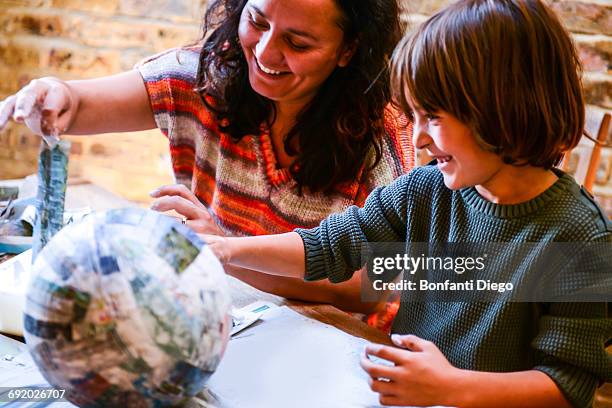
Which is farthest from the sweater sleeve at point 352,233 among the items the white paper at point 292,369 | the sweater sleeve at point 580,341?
the sweater sleeve at point 580,341

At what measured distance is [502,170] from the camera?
1155mm

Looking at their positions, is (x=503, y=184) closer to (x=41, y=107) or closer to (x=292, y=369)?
(x=292, y=369)

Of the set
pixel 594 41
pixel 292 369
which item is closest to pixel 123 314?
pixel 292 369

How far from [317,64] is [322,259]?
0.44 meters

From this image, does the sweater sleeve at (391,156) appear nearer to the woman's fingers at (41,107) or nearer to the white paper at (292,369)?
the white paper at (292,369)

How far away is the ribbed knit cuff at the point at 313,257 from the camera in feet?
4.21

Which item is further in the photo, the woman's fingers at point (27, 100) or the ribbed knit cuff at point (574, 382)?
the woman's fingers at point (27, 100)

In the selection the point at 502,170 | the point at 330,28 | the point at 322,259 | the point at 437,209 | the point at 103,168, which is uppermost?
the point at 330,28

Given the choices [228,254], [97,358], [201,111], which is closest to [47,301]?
[97,358]

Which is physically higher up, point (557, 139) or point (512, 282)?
point (557, 139)

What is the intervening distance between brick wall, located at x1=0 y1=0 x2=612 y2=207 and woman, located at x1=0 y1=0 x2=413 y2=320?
1.31 metres

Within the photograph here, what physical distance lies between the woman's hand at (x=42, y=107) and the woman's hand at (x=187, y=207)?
220mm

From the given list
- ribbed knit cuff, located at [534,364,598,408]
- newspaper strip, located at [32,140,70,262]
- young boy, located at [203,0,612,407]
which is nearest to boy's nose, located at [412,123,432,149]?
young boy, located at [203,0,612,407]

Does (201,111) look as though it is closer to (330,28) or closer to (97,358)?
(330,28)
